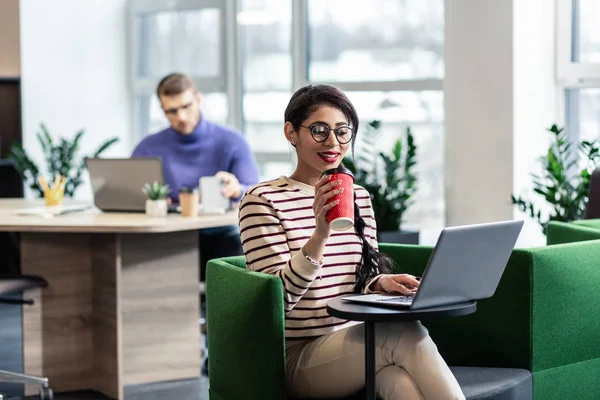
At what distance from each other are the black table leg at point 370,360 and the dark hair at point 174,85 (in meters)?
2.75

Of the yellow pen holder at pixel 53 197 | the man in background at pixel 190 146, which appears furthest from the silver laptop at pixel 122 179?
the man in background at pixel 190 146

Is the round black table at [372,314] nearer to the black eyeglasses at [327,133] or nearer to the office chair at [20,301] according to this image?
the black eyeglasses at [327,133]

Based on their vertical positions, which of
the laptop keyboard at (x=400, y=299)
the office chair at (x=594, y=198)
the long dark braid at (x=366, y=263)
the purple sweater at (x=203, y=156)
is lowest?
the laptop keyboard at (x=400, y=299)

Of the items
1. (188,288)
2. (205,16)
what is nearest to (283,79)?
(205,16)

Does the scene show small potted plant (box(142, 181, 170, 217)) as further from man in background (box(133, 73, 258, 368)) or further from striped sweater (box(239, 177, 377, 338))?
striped sweater (box(239, 177, 377, 338))

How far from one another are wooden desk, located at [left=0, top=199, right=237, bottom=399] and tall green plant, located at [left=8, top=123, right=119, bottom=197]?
2263 mm

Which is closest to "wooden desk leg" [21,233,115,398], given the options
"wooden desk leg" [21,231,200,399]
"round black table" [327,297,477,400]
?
"wooden desk leg" [21,231,200,399]

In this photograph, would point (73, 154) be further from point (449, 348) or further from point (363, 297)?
point (363, 297)

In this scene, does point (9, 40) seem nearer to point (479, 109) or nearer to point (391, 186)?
point (391, 186)

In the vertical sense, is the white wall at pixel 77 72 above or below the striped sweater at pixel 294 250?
above

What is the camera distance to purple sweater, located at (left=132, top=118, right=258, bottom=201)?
16.3ft

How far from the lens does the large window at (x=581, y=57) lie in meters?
5.22

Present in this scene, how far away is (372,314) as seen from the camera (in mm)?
2246

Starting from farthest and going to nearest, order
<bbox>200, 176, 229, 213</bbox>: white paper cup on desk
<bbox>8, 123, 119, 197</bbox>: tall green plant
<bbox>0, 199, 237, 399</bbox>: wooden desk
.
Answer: <bbox>8, 123, 119, 197</bbox>: tall green plant < <bbox>200, 176, 229, 213</bbox>: white paper cup on desk < <bbox>0, 199, 237, 399</bbox>: wooden desk
